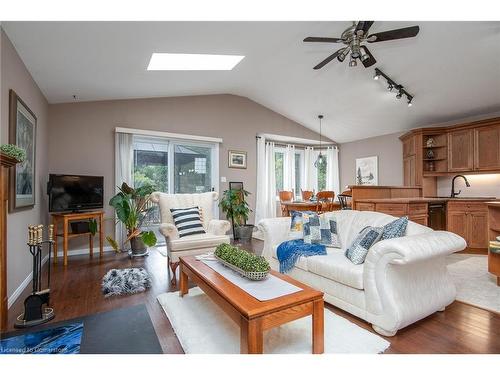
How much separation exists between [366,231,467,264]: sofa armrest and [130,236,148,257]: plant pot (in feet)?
11.2

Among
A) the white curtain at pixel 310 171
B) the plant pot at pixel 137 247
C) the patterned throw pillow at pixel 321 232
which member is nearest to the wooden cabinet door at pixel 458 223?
the patterned throw pillow at pixel 321 232

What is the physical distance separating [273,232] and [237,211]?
7.31 ft

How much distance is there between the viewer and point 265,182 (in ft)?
20.3

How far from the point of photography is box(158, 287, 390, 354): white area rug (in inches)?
63.4

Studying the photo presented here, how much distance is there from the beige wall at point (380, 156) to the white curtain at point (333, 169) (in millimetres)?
145

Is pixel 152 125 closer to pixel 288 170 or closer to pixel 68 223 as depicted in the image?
pixel 68 223

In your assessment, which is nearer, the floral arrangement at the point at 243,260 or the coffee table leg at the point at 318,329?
the coffee table leg at the point at 318,329

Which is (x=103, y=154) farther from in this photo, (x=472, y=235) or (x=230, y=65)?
(x=472, y=235)

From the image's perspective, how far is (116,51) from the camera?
8.91 feet

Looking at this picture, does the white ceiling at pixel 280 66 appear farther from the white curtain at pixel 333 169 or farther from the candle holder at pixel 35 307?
the candle holder at pixel 35 307

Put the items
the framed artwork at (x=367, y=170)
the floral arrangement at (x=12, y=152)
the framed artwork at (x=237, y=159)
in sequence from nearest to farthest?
the floral arrangement at (x=12, y=152)
the framed artwork at (x=237, y=159)
the framed artwork at (x=367, y=170)

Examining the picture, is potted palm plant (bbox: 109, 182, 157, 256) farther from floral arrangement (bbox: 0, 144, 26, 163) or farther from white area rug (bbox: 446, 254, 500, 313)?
white area rug (bbox: 446, 254, 500, 313)

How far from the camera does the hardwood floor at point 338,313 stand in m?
1.65
